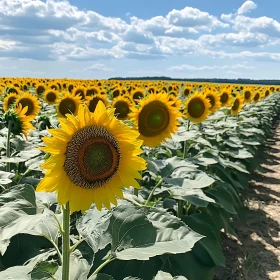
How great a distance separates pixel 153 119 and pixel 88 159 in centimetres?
225

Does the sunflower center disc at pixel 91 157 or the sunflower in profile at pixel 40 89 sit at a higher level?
the sunflower center disc at pixel 91 157

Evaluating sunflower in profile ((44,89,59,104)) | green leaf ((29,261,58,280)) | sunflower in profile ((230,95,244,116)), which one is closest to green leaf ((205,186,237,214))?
green leaf ((29,261,58,280))

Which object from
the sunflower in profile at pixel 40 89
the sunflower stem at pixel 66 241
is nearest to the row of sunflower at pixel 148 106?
the sunflower stem at pixel 66 241

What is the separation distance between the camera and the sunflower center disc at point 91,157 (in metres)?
1.89

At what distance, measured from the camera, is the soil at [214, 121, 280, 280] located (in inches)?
180

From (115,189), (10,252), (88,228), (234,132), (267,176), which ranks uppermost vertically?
(115,189)

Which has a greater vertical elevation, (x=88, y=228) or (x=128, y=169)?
(x=128, y=169)

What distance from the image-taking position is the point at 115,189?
2033 millimetres

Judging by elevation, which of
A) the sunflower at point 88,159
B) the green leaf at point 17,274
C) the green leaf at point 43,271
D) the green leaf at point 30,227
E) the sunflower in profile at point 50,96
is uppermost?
the sunflower at point 88,159

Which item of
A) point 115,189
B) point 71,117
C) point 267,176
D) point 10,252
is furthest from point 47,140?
point 267,176

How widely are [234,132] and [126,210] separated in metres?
6.20

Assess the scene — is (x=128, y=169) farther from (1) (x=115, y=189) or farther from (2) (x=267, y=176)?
(2) (x=267, y=176)

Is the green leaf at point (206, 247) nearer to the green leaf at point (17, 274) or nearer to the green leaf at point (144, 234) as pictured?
the green leaf at point (144, 234)

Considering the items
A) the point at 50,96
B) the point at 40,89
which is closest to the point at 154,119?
the point at 50,96
